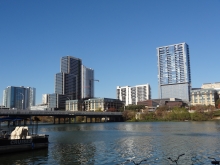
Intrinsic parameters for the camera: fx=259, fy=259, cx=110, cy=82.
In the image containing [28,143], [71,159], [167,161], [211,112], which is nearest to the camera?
[167,161]

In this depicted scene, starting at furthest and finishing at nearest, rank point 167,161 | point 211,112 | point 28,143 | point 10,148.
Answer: point 211,112 → point 28,143 → point 10,148 → point 167,161

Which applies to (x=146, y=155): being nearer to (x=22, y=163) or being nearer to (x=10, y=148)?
(x=22, y=163)

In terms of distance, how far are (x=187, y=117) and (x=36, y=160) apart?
159m

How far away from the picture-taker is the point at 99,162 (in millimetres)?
32188

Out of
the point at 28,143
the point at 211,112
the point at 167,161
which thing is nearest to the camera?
the point at 167,161

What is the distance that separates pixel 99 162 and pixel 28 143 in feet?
50.1

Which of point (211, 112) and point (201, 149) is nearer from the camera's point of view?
point (201, 149)

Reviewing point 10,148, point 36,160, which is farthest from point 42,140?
point 36,160

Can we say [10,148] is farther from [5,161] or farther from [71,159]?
A: [71,159]

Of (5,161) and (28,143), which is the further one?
(28,143)

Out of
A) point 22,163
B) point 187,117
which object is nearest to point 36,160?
point 22,163

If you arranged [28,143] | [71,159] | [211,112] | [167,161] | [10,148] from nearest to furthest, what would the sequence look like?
[167,161] → [71,159] → [10,148] → [28,143] → [211,112]

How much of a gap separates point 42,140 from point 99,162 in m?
16.0

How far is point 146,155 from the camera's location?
36406mm
